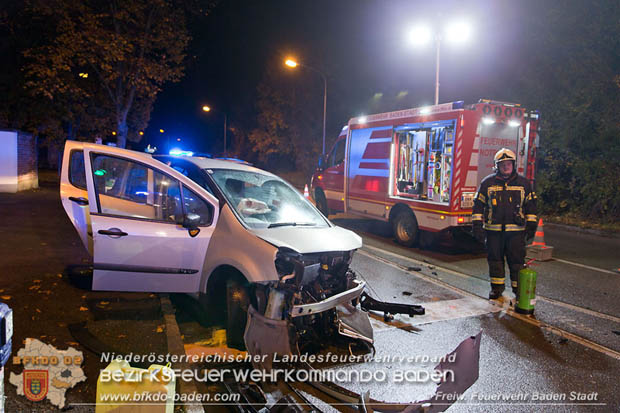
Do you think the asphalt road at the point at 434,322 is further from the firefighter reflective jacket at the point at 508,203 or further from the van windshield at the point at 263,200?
the van windshield at the point at 263,200

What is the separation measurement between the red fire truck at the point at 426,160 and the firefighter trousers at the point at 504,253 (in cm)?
243

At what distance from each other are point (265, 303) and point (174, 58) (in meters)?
18.8

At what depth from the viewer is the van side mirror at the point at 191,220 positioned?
14.6ft

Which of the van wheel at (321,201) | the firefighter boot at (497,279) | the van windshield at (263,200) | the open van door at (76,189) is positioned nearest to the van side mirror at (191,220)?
the van windshield at (263,200)

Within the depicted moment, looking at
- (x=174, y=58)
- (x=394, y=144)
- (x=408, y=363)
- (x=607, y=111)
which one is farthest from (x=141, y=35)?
(x=408, y=363)

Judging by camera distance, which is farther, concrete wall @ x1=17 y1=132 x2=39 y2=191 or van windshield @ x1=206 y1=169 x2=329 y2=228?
concrete wall @ x1=17 y1=132 x2=39 y2=191

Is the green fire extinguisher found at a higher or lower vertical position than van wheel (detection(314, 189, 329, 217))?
lower

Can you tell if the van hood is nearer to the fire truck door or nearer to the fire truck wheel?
the fire truck wheel

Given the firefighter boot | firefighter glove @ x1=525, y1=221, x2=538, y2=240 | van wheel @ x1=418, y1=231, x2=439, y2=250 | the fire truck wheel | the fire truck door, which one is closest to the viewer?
firefighter glove @ x1=525, y1=221, x2=538, y2=240

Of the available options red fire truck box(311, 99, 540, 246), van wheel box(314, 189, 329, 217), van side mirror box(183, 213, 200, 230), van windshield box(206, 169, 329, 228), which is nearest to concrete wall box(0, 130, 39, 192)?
van wheel box(314, 189, 329, 217)

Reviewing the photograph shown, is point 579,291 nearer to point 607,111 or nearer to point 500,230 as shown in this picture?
point 500,230

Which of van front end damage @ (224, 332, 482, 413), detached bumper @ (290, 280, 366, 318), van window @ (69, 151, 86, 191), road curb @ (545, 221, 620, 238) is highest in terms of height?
van window @ (69, 151, 86, 191)

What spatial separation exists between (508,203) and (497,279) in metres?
1.02

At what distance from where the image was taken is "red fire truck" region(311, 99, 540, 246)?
8469mm
